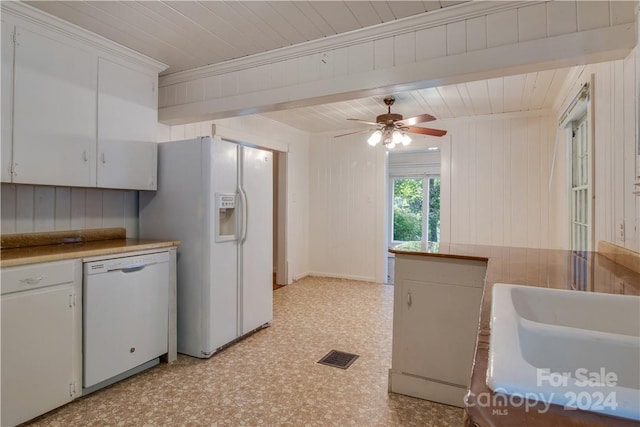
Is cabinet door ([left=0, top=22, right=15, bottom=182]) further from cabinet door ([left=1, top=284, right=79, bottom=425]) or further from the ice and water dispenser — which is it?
the ice and water dispenser

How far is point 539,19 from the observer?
177 cm

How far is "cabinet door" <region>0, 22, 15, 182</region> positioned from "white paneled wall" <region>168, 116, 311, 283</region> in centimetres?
184

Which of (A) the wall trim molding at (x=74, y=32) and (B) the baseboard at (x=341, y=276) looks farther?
(B) the baseboard at (x=341, y=276)

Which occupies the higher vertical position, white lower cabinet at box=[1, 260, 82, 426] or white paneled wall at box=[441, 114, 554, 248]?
white paneled wall at box=[441, 114, 554, 248]

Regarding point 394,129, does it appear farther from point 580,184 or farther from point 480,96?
point 580,184

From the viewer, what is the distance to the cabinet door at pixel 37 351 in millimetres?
1695

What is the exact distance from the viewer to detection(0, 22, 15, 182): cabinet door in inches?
75.9

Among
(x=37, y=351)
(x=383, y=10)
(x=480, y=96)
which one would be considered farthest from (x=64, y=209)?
(x=480, y=96)

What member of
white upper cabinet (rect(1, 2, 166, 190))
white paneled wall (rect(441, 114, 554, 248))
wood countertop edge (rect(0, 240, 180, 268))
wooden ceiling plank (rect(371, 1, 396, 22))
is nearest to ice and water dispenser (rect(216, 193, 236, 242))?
wood countertop edge (rect(0, 240, 180, 268))

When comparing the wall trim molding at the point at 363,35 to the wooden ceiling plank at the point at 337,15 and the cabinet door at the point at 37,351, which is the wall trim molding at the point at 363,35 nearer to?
the wooden ceiling plank at the point at 337,15

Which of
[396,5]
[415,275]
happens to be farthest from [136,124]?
[415,275]

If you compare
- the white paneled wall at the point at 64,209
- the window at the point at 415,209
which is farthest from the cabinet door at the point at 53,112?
the window at the point at 415,209

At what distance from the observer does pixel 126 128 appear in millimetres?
2623

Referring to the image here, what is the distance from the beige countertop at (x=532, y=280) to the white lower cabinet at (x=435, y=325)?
104mm
